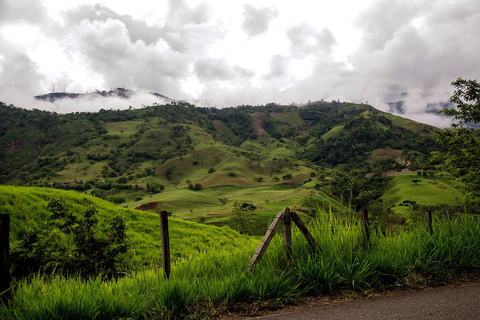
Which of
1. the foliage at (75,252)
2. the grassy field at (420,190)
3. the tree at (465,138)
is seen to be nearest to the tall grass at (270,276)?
the foliage at (75,252)

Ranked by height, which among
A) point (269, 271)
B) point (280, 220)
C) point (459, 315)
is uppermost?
point (280, 220)

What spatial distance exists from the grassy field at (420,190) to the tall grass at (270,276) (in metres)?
82.6

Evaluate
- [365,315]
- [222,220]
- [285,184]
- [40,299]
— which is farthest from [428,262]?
[285,184]

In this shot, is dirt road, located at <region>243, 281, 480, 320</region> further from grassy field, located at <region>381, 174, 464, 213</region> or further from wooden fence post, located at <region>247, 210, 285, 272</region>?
grassy field, located at <region>381, 174, 464, 213</region>

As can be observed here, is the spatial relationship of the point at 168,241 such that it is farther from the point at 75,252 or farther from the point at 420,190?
the point at 420,190

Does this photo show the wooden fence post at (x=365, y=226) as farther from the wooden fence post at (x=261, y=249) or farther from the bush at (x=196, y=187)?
the bush at (x=196, y=187)

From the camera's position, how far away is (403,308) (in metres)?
4.74

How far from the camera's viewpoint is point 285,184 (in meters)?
145

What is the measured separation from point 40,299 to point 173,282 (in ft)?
6.54

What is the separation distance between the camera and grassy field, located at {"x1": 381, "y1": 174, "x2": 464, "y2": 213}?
88.3m

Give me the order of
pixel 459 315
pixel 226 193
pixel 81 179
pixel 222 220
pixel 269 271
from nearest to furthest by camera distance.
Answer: pixel 459 315
pixel 269 271
pixel 222 220
pixel 226 193
pixel 81 179

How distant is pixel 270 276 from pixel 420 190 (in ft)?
361

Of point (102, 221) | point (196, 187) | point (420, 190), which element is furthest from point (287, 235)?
point (196, 187)

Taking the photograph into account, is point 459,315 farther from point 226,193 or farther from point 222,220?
point 226,193
